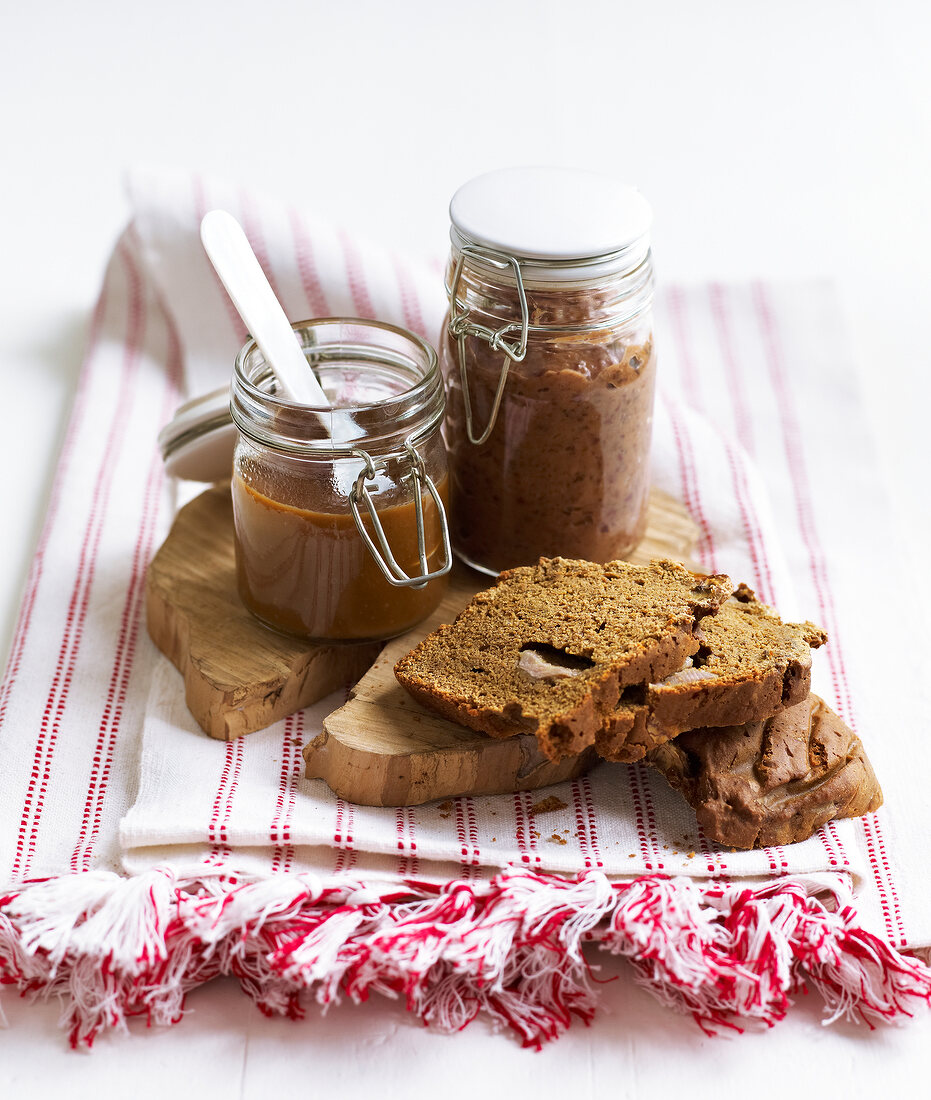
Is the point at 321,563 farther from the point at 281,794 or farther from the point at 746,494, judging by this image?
the point at 746,494

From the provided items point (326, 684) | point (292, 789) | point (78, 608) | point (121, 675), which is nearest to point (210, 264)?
point (78, 608)

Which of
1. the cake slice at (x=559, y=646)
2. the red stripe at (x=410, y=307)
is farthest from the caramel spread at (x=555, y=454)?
the red stripe at (x=410, y=307)

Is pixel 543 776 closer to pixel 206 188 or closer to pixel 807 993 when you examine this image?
pixel 807 993

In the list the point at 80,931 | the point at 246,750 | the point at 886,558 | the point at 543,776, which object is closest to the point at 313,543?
the point at 246,750

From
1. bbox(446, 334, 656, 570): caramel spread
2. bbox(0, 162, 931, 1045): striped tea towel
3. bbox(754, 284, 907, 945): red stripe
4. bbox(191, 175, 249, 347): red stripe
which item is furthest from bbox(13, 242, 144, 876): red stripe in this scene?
bbox(754, 284, 907, 945): red stripe

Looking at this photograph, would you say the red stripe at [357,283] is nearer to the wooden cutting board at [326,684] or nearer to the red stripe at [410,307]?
the red stripe at [410,307]

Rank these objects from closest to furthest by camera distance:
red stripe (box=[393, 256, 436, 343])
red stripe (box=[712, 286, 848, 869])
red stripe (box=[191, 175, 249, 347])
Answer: red stripe (box=[712, 286, 848, 869]) → red stripe (box=[393, 256, 436, 343]) → red stripe (box=[191, 175, 249, 347])

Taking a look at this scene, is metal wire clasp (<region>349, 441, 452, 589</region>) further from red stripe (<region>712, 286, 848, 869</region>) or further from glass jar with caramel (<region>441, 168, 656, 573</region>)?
red stripe (<region>712, 286, 848, 869</region>)
